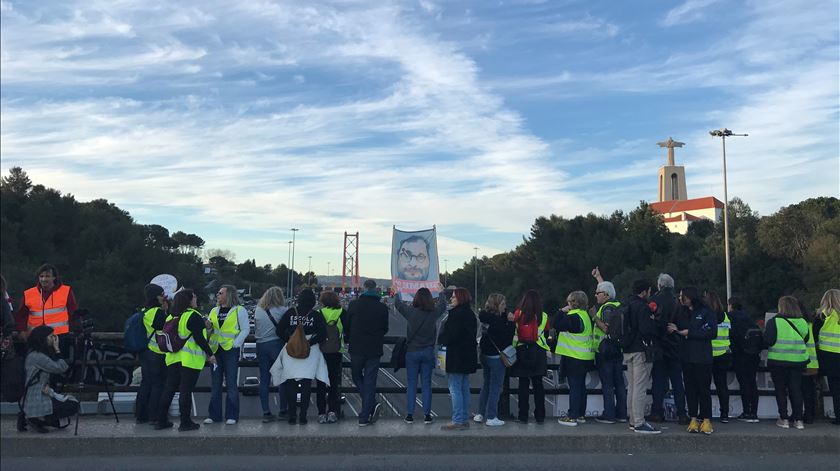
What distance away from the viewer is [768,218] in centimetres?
4916

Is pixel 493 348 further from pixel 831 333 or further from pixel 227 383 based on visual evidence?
pixel 831 333

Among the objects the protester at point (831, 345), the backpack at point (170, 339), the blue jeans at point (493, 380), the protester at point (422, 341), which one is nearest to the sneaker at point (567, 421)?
the blue jeans at point (493, 380)

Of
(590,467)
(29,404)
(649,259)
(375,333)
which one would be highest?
(649,259)

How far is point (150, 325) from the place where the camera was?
7.75 metres

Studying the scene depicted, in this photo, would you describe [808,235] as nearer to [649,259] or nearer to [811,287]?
[811,287]

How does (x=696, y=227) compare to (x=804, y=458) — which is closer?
(x=804, y=458)

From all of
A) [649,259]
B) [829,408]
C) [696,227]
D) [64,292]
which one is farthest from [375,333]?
[696,227]

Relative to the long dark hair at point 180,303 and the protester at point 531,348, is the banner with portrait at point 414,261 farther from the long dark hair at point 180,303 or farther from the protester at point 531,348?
the long dark hair at point 180,303

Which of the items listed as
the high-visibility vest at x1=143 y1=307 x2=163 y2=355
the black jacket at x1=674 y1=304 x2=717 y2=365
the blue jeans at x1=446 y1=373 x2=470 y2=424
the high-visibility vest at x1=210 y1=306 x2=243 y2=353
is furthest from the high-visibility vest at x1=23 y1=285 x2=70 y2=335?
the black jacket at x1=674 y1=304 x2=717 y2=365

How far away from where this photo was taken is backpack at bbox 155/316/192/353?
7453 mm

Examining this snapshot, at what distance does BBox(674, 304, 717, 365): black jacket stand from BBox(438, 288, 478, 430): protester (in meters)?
2.37

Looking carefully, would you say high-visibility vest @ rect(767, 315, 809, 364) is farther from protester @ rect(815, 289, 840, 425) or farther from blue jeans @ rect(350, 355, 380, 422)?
blue jeans @ rect(350, 355, 380, 422)

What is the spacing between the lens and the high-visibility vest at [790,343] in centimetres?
783

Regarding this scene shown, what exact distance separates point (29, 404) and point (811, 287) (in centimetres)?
4660
